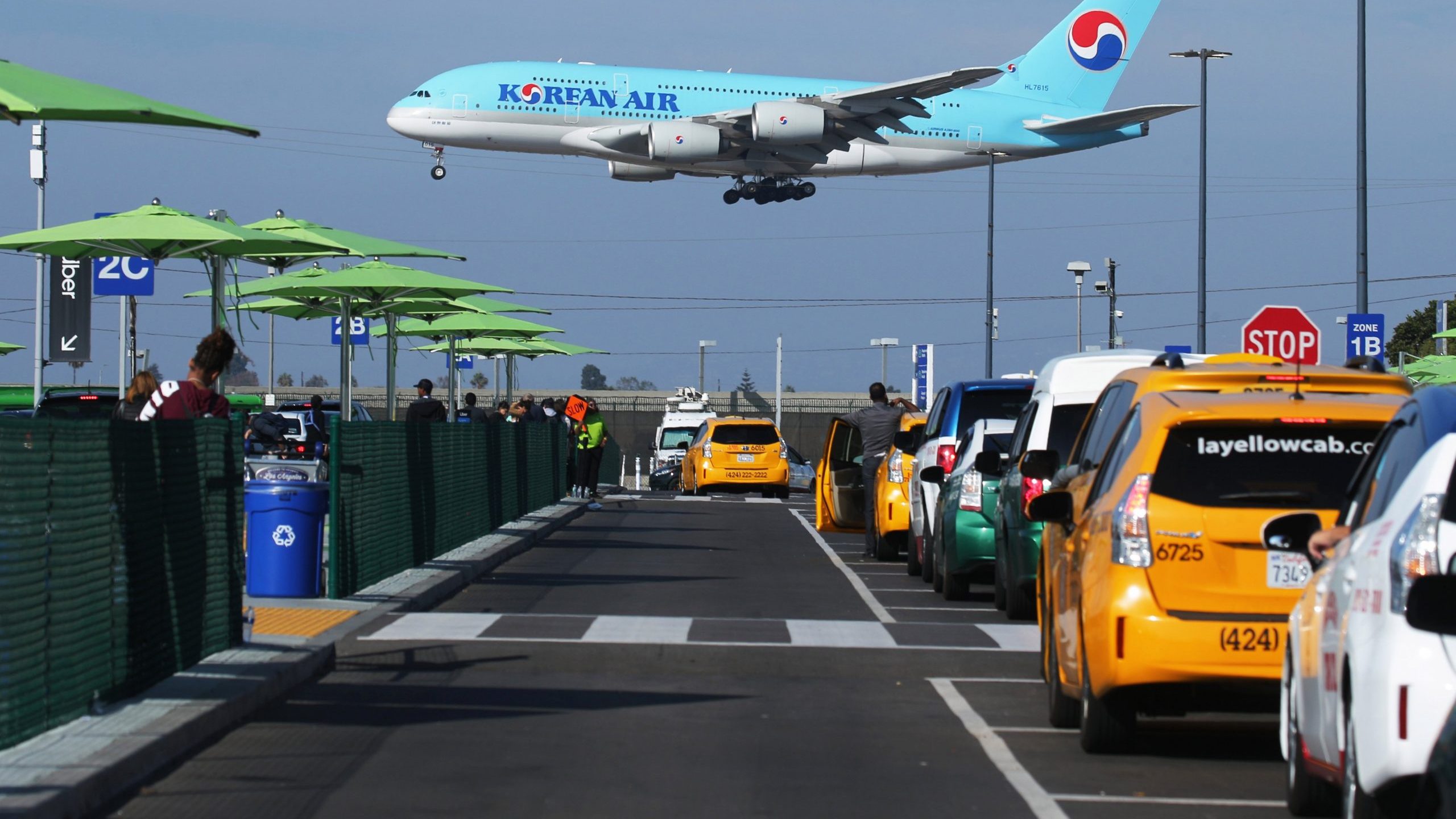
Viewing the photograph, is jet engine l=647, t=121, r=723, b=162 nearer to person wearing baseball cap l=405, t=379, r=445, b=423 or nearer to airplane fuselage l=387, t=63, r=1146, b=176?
airplane fuselage l=387, t=63, r=1146, b=176

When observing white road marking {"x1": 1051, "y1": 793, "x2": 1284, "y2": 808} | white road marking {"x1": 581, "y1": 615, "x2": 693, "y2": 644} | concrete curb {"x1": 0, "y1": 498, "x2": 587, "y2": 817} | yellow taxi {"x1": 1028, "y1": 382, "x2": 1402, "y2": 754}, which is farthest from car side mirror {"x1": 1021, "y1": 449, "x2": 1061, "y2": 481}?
concrete curb {"x1": 0, "y1": 498, "x2": 587, "y2": 817}

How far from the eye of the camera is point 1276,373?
338 inches

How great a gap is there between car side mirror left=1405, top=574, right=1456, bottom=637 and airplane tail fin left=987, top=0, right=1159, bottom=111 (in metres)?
62.6

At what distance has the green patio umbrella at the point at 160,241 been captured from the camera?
18.6 m

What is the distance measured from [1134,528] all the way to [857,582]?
10.4 meters

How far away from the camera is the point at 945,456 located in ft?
57.4

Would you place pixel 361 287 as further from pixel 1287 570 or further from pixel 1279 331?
pixel 1287 570

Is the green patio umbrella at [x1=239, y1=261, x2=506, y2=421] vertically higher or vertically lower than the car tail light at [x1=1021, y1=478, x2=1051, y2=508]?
higher

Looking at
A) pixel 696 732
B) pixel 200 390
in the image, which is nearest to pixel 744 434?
pixel 200 390

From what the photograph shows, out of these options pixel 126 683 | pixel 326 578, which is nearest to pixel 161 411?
pixel 326 578

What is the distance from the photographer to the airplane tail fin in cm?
6706

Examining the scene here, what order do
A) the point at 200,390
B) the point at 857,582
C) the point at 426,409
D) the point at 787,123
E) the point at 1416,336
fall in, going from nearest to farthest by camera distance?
the point at 200,390
the point at 857,582
the point at 426,409
the point at 787,123
the point at 1416,336

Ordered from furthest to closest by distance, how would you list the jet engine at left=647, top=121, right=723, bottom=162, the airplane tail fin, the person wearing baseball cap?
the airplane tail fin < the jet engine at left=647, top=121, right=723, bottom=162 < the person wearing baseball cap

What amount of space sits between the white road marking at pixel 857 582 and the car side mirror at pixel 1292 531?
7.89 m
